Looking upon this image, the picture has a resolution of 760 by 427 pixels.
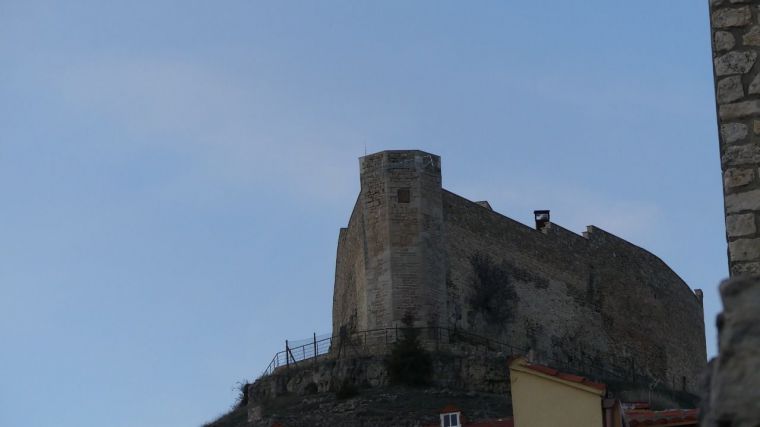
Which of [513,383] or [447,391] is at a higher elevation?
[447,391]

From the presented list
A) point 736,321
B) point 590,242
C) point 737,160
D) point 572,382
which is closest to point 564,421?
point 572,382

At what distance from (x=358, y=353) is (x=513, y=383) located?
30388mm

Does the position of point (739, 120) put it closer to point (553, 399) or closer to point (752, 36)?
point (752, 36)

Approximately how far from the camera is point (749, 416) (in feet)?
13.8

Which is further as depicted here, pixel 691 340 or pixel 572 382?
pixel 691 340

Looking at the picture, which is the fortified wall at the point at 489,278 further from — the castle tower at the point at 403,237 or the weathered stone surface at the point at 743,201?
the weathered stone surface at the point at 743,201

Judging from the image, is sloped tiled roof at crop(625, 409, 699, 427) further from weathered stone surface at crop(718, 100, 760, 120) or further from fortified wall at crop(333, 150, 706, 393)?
fortified wall at crop(333, 150, 706, 393)

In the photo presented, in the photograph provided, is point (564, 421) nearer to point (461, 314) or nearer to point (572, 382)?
point (572, 382)

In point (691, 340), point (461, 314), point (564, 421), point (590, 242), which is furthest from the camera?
point (691, 340)

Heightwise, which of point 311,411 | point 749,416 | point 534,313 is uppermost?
point 534,313

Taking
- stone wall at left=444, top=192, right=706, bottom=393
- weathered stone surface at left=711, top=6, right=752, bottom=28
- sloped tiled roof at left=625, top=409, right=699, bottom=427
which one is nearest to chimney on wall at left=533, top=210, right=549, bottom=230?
stone wall at left=444, top=192, right=706, bottom=393

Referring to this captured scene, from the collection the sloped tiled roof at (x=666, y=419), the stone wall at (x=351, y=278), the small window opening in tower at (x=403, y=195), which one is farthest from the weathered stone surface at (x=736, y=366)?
the small window opening in tower at (x=403, y=195)

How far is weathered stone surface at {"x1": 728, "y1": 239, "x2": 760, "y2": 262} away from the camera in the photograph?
6809 mm

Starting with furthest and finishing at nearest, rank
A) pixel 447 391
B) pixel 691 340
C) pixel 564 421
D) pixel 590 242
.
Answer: pixel 691 340 → pixel 590 242 → pixel 447 391 → pixel 564 421
